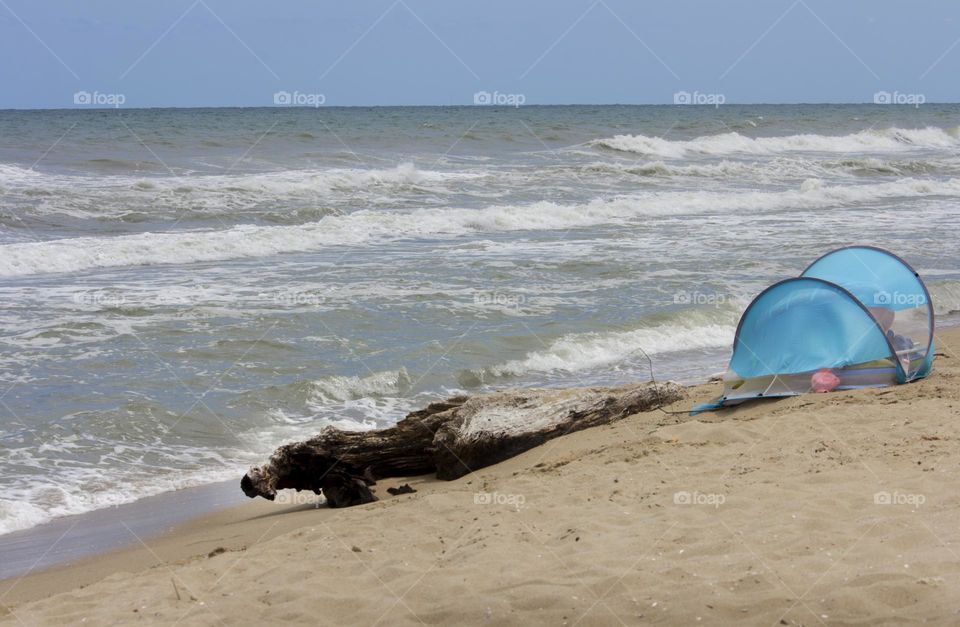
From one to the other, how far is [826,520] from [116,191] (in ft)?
70.0

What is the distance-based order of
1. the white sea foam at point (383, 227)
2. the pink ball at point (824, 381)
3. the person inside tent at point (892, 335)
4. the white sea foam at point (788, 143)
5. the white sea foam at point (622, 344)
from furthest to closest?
the white sea foam at point (788, 143) → the white sea foam at point (383, 227) → the white sea foam at point (622, 344) → the person inside tent at point (892, 335) → the pink ball at point (824, 381)

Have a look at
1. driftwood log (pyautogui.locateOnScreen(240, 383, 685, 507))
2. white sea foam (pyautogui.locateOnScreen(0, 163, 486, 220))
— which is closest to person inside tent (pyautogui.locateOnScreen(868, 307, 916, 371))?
driftwood log (pyautogui.locateOnScreen(240, 383, 685, 507))

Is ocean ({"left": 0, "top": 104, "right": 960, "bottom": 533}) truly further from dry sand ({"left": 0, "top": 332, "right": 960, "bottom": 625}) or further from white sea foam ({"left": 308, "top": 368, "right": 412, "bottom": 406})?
dry sand ({"left": 0, "top": 332, "right": 960, "bottom": 625})

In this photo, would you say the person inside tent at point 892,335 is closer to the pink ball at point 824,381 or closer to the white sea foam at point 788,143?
the pink ball at point 824,381

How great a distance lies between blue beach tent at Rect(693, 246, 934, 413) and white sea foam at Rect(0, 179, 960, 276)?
10.6 m

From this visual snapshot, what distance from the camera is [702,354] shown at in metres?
10.8

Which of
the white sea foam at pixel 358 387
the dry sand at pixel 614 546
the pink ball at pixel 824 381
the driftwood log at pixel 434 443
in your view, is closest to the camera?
the dry sand at pixel 614 546

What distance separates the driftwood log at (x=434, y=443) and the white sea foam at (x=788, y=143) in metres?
33.2

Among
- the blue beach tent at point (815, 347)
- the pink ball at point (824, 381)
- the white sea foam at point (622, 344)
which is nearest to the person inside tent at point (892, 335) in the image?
the blue beach tent at point (815, 347)

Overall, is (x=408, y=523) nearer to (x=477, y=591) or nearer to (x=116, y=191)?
(x=477, y=591)

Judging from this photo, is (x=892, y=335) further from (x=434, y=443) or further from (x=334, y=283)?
(x=334, y=283)

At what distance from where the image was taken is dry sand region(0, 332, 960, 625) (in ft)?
13.2

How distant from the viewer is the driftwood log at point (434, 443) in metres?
6.54

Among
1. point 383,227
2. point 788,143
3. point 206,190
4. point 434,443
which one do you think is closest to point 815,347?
point 434,443
